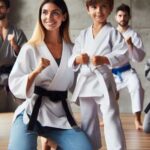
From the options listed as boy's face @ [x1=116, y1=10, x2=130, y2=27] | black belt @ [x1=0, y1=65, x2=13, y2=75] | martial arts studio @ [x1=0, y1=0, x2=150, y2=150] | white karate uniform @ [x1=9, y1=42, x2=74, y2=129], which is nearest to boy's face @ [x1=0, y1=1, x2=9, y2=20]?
black belt @ [x1=0, y1=65, x2=13, y2=75]

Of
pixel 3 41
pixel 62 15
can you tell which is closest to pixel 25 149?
pixel 62 15

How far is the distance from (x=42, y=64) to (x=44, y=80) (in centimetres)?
22

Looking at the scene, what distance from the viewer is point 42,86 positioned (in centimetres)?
237

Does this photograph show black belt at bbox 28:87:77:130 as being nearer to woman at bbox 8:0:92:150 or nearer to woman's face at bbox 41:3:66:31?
woman at bbox 8:0:92:150

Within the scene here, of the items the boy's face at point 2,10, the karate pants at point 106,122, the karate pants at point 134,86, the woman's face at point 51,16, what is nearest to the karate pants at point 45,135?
the karate pants at point 106,122

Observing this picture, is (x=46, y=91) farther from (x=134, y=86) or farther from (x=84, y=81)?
(x=134, y=86)

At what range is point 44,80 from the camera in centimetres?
235

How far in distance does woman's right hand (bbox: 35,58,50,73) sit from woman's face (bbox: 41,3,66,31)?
0.30m

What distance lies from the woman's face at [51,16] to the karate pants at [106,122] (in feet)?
1.58

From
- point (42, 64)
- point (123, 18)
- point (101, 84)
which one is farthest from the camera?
point (123, 18)

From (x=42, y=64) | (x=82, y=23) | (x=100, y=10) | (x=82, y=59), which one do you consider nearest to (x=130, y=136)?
(x=100, y=10)

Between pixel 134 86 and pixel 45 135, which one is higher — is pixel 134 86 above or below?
below

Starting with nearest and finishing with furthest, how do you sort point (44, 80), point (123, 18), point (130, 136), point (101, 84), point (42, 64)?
point (42, 64), point (44, 80), point (101, 84), point (130, 136), point (123, 18)

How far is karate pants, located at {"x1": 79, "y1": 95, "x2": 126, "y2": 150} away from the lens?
2.52 metres
